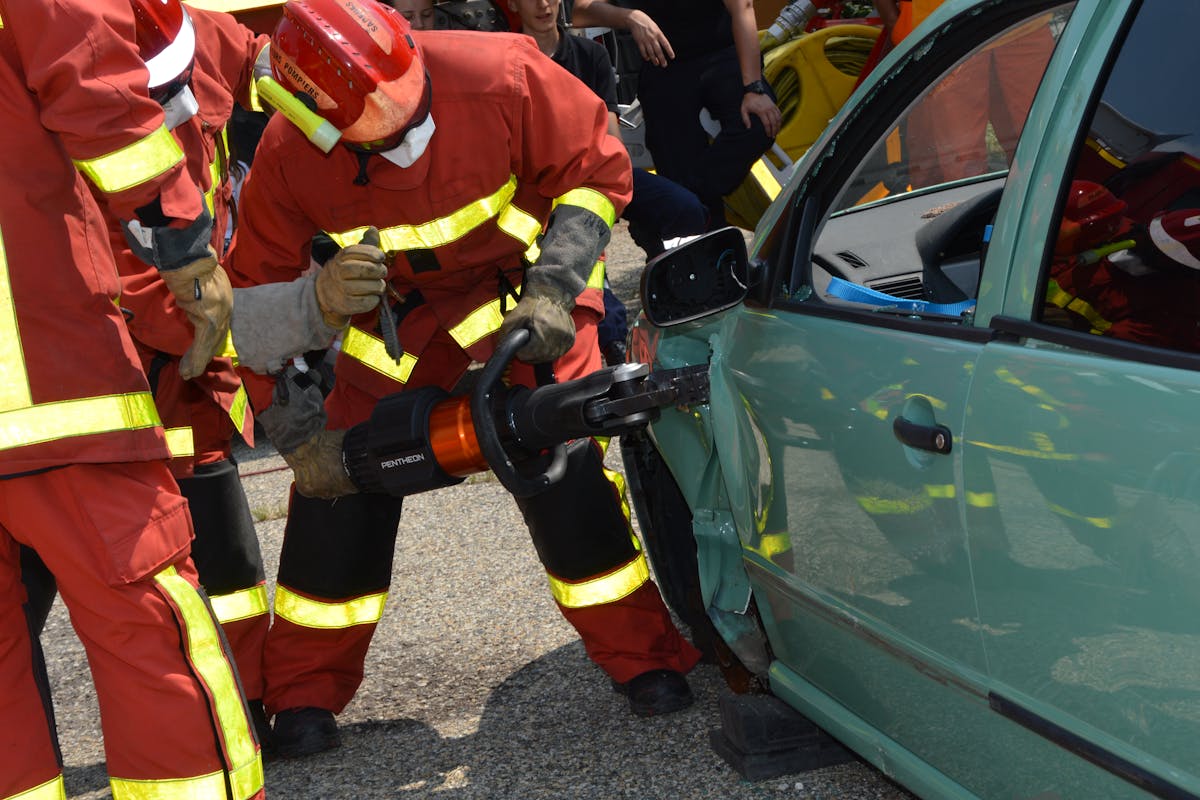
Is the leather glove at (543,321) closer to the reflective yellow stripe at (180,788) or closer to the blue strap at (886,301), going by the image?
the blue strap at (886,301)

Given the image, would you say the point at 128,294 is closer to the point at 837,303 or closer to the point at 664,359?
the point at 664,359

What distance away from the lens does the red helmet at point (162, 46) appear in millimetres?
3021

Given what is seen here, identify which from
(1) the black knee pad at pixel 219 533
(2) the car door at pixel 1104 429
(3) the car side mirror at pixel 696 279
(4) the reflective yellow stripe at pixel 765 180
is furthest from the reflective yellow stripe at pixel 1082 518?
(4) the reflective yellow stripe at pixel 765 180

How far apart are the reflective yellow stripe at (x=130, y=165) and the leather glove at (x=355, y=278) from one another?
52 cm

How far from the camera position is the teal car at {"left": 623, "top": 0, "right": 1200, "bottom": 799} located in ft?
5.56

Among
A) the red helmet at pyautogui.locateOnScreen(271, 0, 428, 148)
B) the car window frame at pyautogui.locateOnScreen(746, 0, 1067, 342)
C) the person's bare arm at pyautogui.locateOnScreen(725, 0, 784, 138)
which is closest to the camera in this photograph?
the car window frame at pyautogui.locateOnScreen(746, 0, 1067, 342)

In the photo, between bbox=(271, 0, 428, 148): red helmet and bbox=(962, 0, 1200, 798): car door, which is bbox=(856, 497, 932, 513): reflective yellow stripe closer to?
bbox=(962, 0, 1200, 798): car door

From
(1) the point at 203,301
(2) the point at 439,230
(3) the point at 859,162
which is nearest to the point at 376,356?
(2) the point at 439,230

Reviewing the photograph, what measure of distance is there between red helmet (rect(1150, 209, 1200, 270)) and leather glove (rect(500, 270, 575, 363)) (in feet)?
4.70

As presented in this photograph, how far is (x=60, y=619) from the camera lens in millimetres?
4750

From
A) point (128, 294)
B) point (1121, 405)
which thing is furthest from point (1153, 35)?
point (128, 294)

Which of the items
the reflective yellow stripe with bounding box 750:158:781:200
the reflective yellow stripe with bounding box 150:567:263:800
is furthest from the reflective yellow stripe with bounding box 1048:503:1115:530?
the reflective yellow stripe with bounding box 750:158:781:200

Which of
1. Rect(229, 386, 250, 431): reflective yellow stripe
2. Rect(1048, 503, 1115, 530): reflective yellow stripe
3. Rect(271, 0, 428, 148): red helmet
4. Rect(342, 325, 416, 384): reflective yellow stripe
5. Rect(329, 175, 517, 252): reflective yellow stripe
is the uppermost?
Rect(271, 0, 428, 148): red helmet

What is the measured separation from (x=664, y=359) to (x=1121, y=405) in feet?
4.80
